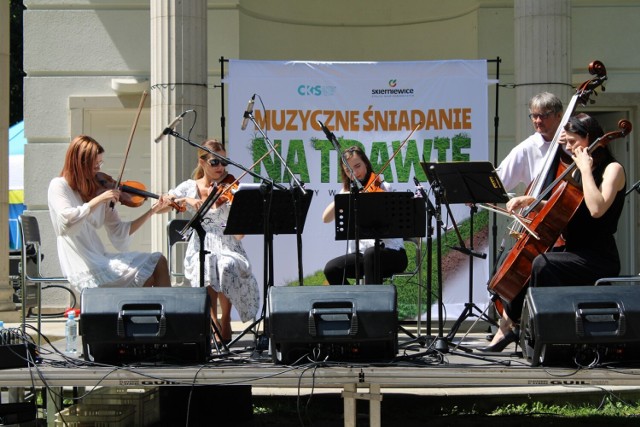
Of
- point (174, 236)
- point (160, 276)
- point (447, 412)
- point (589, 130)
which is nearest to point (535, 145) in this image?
point (589, 130)

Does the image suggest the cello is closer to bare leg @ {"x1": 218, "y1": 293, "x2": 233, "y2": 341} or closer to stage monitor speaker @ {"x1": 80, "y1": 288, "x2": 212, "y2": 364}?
stage monitor speaker @ {"x1": 80, "y1": 288, "x2": 212, "y2": 364}

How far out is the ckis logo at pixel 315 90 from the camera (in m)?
8.72

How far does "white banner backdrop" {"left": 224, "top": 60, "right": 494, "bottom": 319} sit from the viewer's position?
8.67m

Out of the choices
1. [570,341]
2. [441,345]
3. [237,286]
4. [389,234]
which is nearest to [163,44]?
[237,286]

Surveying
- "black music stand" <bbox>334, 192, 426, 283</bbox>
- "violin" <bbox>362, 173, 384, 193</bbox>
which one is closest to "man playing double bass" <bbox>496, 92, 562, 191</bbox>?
"black music stand" <bbox>334, 192, 426, 283</bbox>

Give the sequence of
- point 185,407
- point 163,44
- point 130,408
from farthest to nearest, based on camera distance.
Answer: point 163,44, point 185,407, point 130,408

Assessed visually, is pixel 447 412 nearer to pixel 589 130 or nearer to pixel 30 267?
pixel 589 130

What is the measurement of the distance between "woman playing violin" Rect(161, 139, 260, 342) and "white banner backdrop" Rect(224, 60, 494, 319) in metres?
1.29

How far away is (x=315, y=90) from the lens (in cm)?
873

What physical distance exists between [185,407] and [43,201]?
4601 mm

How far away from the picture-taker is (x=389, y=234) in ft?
21.8

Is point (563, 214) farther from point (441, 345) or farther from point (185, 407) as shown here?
point (185, 407)

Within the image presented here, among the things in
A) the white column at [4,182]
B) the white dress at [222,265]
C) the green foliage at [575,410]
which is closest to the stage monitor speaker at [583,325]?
the green foliage at [575,410]

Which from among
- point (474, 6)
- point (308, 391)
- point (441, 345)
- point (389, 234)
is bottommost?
point (308, 391)
